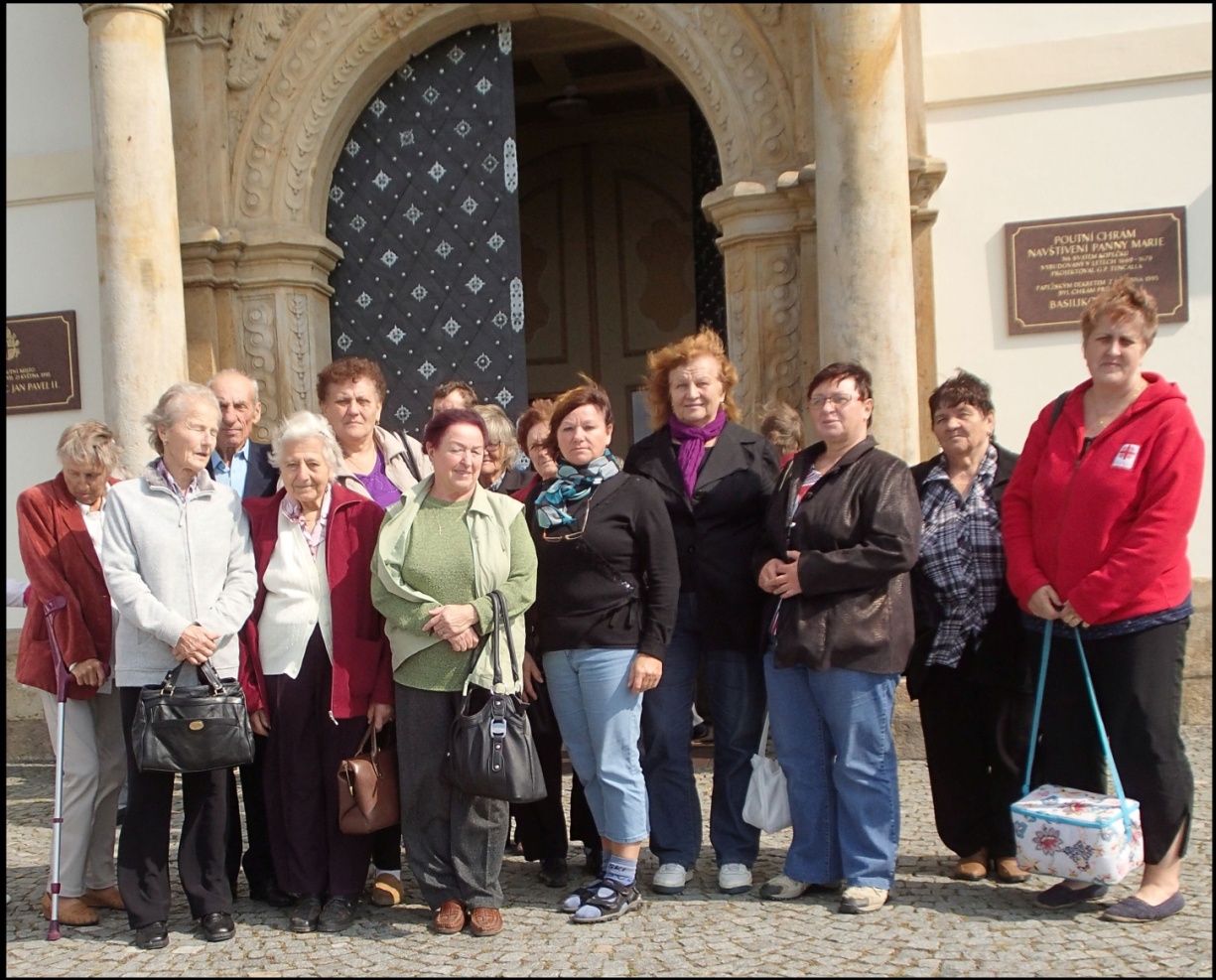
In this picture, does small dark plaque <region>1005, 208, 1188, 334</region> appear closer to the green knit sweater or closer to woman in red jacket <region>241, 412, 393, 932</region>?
the green knit sweater

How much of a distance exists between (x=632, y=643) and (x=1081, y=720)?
1.40 meters

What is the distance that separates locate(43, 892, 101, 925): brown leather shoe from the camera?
400 cm

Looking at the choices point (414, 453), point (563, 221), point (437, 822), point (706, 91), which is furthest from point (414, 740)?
point (563, 221)

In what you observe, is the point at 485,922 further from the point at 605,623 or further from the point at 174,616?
the point at 174,616

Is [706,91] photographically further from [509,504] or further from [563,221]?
[563,221]

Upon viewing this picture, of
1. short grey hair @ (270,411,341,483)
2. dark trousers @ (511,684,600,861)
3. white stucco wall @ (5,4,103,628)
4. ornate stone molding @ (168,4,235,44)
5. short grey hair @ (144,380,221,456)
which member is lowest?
dark trousers @ (511,684,600,861)

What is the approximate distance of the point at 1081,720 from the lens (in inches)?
151

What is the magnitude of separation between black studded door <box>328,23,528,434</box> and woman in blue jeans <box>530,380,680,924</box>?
3415 mm

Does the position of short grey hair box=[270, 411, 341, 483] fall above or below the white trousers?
above

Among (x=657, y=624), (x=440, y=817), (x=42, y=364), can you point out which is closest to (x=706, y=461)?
(x=657, y=624)

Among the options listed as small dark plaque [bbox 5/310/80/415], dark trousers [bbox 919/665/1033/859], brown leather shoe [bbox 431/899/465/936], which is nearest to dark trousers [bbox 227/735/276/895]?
brown leather shoe [bbox 431/899/465/936]

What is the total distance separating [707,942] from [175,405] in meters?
2.28

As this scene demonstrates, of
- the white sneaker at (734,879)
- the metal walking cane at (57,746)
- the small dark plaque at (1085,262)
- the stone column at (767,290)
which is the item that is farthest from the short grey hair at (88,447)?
the small dark plaque at (1085,262)

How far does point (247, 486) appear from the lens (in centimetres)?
459
